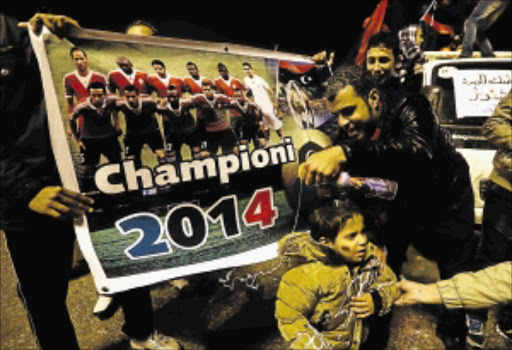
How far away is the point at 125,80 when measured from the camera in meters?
1.69

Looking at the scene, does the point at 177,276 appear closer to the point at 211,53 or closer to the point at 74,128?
the point at 74,128

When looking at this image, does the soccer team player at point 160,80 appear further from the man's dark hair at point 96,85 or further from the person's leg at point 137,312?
the person's leg at point 137,312

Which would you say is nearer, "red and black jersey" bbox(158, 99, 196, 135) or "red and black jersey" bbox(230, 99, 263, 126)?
"red and black jersey" bbox(158, 99, 196, 135)

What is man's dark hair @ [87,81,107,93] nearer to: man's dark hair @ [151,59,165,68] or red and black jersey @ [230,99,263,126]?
man's dark hair @ [151,59,165,68]

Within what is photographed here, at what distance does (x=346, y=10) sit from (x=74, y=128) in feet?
27.7

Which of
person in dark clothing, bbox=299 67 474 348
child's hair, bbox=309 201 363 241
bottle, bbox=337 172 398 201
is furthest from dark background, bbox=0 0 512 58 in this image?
child's hair, bbox=309 201 363 241

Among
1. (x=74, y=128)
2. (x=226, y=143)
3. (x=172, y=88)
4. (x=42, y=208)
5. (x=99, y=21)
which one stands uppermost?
(x=99, y=21)

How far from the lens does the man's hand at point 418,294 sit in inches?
61.5

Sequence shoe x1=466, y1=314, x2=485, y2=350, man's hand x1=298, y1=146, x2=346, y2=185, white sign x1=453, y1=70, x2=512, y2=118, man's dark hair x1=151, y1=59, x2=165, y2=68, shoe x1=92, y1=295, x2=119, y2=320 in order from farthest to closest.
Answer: white sign x1=453, y1=70, x2=512, y2=118, shoe x1=92, y1=295, x2=119, y2=320, shoe x1=466, y1=314, x2=485, y2=350, man's dark hair x1=151, y1=59, x2=165, y2=68, man's hand x1=298, y1=146, x2=346, y2=185

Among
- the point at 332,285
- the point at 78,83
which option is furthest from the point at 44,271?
the point at 332,285

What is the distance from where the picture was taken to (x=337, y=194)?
1.89 metres

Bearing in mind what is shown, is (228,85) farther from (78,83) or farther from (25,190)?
(25,190)

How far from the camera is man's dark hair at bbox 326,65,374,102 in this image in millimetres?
1731

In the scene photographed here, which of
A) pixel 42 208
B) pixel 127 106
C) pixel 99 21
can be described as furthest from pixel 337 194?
pixel 99 21
